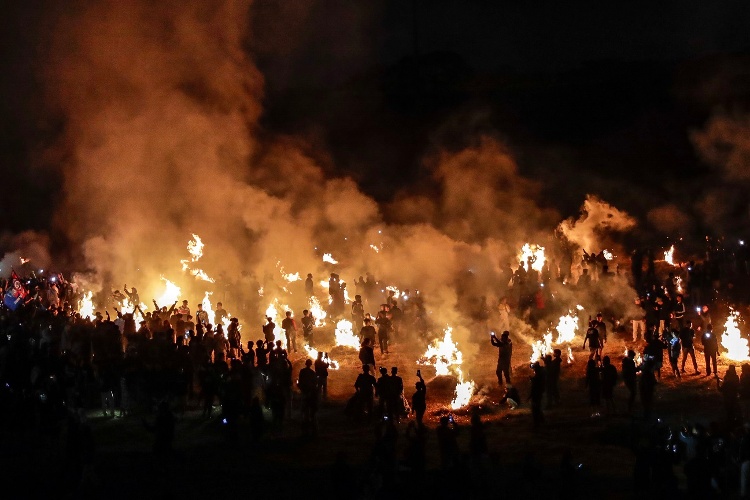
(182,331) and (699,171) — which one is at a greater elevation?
(699,171)

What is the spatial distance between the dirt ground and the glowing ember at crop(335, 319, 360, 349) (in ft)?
12.0

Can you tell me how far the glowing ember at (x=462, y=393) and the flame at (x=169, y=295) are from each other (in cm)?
911

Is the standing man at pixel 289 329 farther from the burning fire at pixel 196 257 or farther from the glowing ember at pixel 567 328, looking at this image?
the glowing ember at pixel 567 328

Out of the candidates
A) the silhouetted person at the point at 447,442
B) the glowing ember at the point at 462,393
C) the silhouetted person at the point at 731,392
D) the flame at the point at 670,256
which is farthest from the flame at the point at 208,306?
the flame at the point at 670,256

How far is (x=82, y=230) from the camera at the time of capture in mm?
22828

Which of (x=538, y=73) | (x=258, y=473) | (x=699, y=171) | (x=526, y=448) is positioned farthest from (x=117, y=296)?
(x=538, y=73)

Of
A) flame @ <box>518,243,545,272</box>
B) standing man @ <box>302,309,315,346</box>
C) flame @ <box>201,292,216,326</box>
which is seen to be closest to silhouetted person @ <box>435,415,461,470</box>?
standing man @ <box>302,309,315,346</box>

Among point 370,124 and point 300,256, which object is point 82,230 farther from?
point 370,124

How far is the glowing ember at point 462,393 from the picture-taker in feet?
41.7

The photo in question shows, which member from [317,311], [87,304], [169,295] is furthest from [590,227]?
[87,304]

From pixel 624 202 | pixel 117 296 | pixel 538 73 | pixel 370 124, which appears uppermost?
pixel 538 73

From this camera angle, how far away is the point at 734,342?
1471cm

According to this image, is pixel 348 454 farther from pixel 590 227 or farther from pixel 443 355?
pixel 590 227

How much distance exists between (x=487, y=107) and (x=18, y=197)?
23.0m
